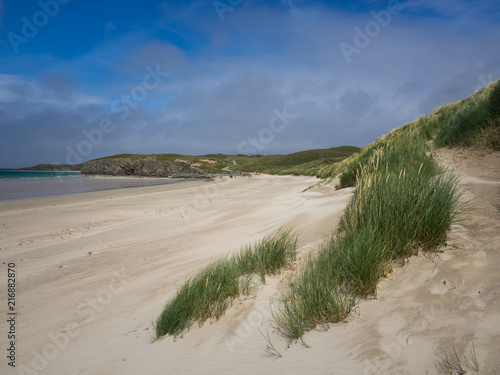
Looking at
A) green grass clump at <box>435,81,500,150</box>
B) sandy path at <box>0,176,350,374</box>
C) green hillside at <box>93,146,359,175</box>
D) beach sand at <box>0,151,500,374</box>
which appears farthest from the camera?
green hillside at <box>93,146,359,175</box>

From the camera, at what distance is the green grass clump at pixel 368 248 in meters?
2.12

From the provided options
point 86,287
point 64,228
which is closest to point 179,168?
point 64,228

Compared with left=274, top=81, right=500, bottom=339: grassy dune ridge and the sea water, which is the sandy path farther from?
the sea water

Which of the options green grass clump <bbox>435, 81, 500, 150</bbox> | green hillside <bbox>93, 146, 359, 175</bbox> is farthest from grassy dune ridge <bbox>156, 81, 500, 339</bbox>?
green hillside <bbox>93, 146, 359, 175</bbox>

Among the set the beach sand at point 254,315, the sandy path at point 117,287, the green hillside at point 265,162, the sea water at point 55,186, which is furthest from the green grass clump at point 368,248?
the green hillside at point 265,162

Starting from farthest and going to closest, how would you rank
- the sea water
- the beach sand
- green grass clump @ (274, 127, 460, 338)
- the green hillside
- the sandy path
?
1. the green hillside
2. the sea water
3. the sandy path
4. green grass clump @ (274, 127, 460, 338)
5. the beach sand

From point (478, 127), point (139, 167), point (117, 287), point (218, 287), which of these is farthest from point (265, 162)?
point (218, 287)

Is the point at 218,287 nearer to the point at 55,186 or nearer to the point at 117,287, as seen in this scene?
the point at 117,287

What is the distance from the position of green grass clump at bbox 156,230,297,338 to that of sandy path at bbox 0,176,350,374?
0.50 ft

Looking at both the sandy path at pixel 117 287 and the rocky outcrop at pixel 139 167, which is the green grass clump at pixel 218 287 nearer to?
the sandy path at pixel 117 287

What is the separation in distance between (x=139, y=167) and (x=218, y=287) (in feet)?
234

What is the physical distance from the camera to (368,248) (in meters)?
2.30

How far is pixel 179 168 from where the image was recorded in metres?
64.4

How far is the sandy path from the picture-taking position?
2316 mm
